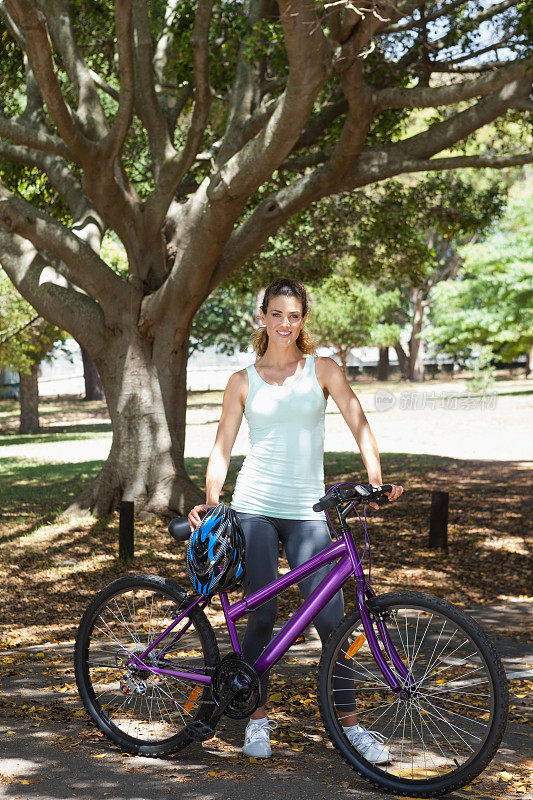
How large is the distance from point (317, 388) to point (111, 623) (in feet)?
4.97

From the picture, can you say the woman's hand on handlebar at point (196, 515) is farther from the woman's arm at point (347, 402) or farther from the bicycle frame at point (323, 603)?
the woman's arm at point (347, 402)

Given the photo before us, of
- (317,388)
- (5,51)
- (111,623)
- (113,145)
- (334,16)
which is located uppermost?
(5,51)

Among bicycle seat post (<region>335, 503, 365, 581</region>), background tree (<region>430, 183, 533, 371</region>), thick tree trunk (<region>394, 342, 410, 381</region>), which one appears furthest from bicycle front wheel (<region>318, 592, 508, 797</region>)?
thick tree trunk (<region>394, 342, 410, 381</region>)

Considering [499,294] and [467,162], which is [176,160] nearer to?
[467,162]

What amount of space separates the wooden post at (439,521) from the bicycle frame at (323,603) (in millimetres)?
6076

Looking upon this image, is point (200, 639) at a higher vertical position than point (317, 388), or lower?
lower

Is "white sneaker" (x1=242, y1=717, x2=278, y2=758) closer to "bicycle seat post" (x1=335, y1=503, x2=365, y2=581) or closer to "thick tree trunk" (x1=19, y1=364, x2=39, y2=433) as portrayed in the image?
"bicycle seat post" (x1=335, y1=503, x2=365, y2=581)

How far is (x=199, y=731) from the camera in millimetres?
3982

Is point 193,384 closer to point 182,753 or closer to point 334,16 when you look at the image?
point 334,16

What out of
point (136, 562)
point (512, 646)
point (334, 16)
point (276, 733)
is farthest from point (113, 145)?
point (276, 733)

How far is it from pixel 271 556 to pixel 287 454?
44cm

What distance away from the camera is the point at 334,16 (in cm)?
914

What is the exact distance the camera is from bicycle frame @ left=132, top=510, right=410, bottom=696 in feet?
12.2

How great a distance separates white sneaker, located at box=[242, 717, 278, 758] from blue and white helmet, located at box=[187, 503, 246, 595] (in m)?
0.64
